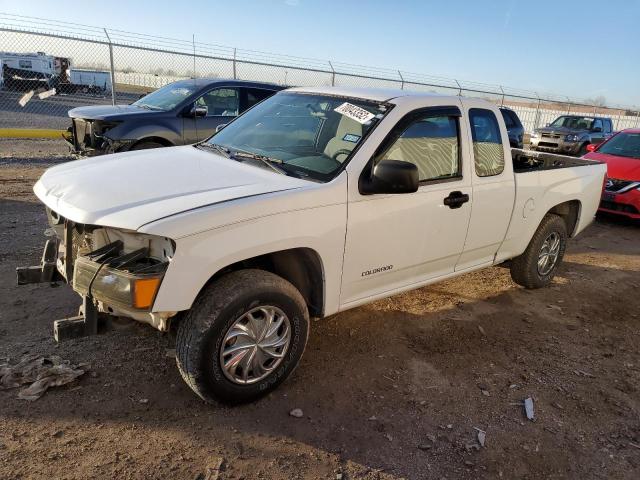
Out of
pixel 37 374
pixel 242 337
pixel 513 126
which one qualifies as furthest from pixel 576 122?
pixel 37 374

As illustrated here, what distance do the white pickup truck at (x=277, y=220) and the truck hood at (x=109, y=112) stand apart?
458cm

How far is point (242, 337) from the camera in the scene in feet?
9.77

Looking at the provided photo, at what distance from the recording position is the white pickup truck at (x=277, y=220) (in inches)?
106

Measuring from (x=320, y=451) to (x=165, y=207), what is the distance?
156 cm

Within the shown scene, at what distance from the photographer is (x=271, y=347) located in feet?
10.2

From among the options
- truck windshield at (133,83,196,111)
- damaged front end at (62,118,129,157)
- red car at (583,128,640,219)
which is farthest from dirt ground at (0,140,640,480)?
truck windshield at (133,83,196,111)

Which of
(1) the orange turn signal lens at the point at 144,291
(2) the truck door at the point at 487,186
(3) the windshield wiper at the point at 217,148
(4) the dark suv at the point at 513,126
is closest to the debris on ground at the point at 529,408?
(2) the truck door at the point at 487,186

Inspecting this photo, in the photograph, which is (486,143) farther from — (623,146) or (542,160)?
(623,146)

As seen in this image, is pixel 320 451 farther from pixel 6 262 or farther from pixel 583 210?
pixel 583 210

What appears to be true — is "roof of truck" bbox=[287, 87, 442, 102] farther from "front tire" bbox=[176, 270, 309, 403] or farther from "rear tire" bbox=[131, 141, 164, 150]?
"rear tire" bbox=[131, 141, 164, 150]

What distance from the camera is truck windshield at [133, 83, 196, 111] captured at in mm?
8734

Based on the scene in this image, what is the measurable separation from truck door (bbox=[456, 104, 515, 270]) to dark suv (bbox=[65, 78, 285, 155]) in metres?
5.58

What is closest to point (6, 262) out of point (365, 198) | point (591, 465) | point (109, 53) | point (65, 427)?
point (65, 427)

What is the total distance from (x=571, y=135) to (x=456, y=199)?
15.8m
